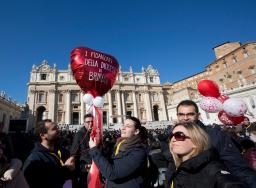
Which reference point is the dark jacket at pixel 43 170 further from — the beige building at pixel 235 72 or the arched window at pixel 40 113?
the arched window at pixel 40 113

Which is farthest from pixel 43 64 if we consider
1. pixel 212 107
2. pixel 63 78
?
pixel 212 107

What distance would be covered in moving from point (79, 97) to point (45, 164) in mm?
43862

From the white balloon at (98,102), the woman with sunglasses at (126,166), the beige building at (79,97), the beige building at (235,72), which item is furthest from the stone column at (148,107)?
the woman with sunglasses at (126,166)

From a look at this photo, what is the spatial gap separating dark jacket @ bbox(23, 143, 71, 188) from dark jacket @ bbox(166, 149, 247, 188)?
5.24 feet

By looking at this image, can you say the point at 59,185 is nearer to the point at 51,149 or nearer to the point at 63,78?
the point at 51,149

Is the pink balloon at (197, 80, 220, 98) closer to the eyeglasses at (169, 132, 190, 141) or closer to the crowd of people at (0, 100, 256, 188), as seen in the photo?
the crowd of people at (0, 100, 256, 188)

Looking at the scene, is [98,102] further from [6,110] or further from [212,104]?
[6,110]

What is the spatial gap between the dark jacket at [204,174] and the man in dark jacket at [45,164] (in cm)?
160

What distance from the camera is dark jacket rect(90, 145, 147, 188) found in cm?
191

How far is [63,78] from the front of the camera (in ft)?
148

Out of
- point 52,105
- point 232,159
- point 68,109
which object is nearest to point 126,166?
point 232,159

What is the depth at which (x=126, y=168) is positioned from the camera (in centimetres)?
191

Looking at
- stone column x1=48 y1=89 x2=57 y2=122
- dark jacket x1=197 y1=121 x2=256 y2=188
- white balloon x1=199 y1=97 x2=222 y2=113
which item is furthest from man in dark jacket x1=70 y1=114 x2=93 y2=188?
stone column x1=48 y1=89 x2=57 y2=122

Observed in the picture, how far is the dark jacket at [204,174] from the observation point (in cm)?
119
